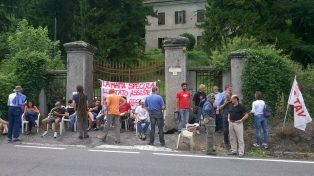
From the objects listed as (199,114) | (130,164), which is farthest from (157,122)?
(130,164)

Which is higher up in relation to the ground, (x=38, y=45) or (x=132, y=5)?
(x=132, y=5)

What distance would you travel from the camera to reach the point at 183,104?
18.0 metres

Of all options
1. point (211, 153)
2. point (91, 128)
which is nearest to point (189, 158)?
point (211, 153)

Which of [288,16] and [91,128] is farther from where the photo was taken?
[288,16]

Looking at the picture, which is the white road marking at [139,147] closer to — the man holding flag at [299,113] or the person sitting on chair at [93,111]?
the person sitting on chair at [93,111]

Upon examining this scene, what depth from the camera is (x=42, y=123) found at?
1891cm

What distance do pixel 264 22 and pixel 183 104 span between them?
20.4m

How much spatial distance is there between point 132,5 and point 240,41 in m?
21.1

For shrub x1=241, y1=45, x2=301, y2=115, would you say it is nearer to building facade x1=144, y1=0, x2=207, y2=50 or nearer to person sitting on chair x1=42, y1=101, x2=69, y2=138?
person sitting on chair x1=42, y1=101, x2=69, y2=138

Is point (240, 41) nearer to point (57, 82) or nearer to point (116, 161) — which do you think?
point (57, 82)

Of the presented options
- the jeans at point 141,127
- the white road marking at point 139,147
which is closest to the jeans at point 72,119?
the jeans at point 141,127

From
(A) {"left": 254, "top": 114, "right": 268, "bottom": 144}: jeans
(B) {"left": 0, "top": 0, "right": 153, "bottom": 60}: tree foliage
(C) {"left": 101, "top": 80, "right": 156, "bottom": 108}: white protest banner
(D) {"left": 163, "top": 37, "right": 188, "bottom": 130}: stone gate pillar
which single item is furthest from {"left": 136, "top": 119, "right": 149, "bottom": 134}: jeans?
(B) {"left": 0, "top": 0, "right": 153, "bottom": 60}: tree foliage

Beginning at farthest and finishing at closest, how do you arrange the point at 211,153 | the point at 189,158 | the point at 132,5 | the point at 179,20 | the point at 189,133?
the point at 179,20 < the point at 132,5 < the point at 189,133 < the point at 211,153 < the point at 189,158

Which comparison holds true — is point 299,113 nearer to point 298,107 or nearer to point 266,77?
point 298,107
